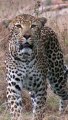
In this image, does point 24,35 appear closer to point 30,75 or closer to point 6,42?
point 30,75

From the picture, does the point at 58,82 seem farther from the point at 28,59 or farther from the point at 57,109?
the point at 28,59

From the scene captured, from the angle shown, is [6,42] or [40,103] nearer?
[40,103]

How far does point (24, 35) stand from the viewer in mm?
7562

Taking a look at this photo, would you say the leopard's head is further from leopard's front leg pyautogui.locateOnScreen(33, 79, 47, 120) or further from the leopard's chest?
leopard's front leg pyautogui.locateOnScreen(33, 79, 47, 120)

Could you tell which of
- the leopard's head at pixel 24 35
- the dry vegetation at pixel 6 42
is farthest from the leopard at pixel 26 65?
the dry vegetation at pixel 6 42

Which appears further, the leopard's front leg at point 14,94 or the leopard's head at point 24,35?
the leopard's front leg at point 14,94

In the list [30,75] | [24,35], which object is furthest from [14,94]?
[24,35]

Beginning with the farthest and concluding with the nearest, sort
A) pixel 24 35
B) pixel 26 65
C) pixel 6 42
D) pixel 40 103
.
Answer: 1. pixel 6 42
2. pixel 40 103
3. pixel 26 65
4. pixel 24 35

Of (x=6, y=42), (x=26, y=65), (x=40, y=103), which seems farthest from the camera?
(x=6, y=42)

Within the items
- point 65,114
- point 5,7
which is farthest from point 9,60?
point 5,7

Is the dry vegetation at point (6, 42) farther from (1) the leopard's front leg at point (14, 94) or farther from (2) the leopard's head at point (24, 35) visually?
(2) the leopard's head at point (24, 35)

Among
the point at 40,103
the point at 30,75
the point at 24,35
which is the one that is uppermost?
the point at 24,35

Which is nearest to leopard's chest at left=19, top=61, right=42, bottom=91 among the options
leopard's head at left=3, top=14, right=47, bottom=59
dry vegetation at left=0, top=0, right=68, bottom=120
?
leopard's head at left=3, top=14, right=47, bottom=59

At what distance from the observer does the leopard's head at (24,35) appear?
299 inches
